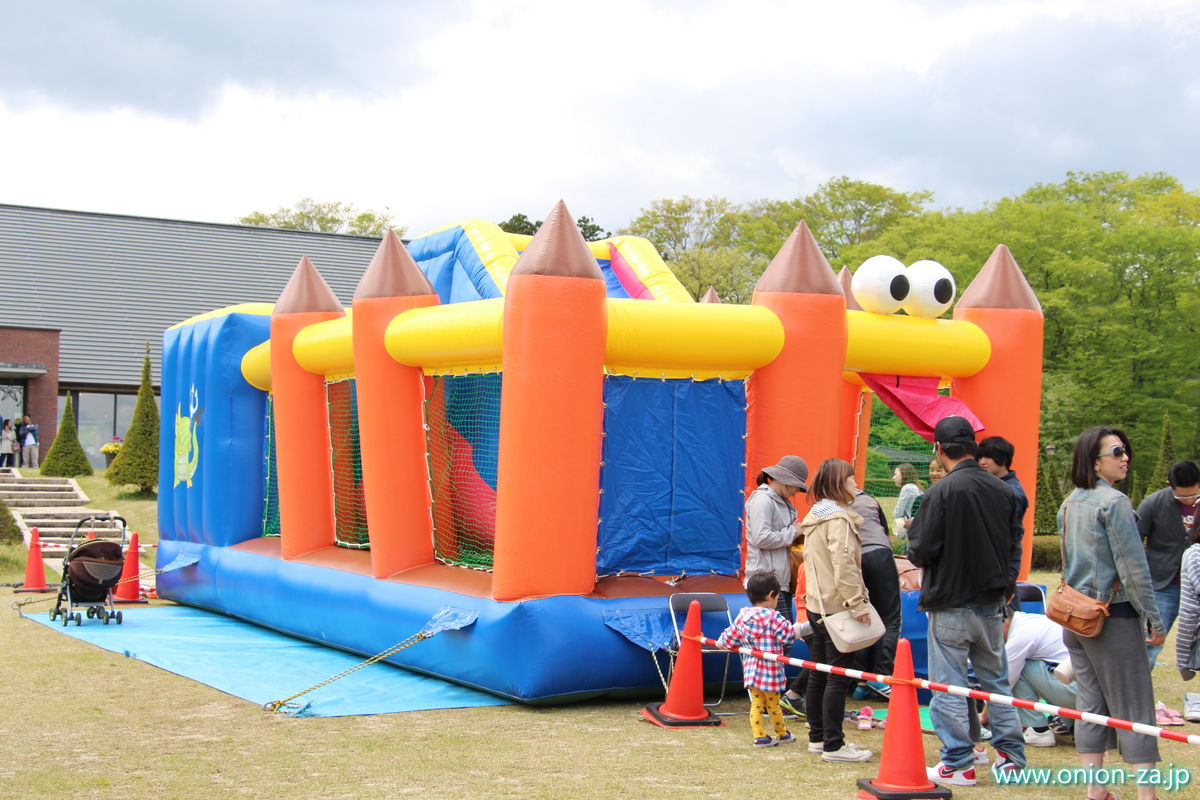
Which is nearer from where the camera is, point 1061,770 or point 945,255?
point 1061,770

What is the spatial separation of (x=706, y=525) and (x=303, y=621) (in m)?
3.02

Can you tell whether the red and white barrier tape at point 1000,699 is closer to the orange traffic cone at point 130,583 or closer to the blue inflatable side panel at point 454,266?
the blue inflatable side panel at point 454,266

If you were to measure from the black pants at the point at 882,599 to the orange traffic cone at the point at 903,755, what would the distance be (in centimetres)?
104

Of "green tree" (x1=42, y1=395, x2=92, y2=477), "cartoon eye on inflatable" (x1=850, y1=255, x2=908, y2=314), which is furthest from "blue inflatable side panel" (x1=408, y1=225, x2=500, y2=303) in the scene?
"green tree" (x1=42, y1=395, x2=92, y2=477)

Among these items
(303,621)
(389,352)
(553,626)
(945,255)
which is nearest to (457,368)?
(389,352)

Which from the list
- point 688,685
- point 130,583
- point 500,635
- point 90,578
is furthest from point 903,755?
point 130,583

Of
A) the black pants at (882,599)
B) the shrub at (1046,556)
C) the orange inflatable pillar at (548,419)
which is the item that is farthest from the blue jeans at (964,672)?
the shrub at (1046,556)

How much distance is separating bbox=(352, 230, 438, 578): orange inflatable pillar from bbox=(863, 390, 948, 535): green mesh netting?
3.35m

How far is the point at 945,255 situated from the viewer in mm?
26031

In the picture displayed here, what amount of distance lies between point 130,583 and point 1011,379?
8.47 m

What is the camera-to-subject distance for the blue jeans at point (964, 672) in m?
4.87

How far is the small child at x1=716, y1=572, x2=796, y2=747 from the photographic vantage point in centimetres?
559

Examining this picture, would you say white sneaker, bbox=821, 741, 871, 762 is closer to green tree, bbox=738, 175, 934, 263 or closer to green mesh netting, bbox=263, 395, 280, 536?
green mesh netting, bbox=263, 395, 280, 536

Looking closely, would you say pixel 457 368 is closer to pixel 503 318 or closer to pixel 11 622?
pixel 503 318
